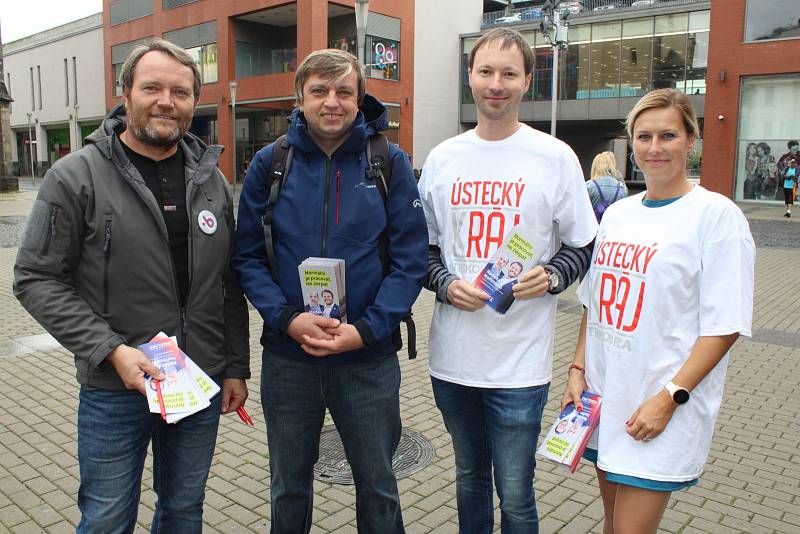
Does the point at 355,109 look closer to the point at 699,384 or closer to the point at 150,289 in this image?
the point at 150,289

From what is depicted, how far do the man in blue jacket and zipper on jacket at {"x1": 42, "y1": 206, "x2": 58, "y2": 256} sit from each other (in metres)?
0.68

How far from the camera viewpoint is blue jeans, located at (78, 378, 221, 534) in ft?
7.85

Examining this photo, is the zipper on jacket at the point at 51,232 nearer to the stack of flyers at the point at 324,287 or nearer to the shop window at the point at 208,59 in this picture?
the stack of flyers at the point at 324,287

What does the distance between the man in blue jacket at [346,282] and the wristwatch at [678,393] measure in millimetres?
982

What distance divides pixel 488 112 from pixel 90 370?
1.78m

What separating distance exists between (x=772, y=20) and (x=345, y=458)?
28340 millimetres

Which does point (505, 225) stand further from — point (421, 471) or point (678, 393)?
point (421, 471)

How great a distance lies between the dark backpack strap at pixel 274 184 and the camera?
8.70 feet

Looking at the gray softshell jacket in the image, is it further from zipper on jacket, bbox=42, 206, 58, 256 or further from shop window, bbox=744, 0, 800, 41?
shop window, bbox=744, 0, 800, 41

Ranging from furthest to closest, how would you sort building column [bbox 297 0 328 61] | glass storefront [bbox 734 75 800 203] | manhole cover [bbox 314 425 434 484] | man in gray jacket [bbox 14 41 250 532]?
building column [bbox 297 0 328 61] → glass storefront [bbox 734 75 800 203] → manhole cover [bbox 314 425 434 484] → man in gray jacket [bbox 14 41 250 532]

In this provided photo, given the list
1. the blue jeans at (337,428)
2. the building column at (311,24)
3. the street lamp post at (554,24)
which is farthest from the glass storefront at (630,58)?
the blue jeans at (337,428)

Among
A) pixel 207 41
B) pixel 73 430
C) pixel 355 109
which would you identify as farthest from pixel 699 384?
pixel 207 41

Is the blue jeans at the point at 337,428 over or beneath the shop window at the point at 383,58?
beneath

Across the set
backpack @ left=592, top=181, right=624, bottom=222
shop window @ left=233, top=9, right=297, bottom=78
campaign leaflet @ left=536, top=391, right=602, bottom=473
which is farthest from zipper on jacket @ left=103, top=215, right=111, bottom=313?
shop window @ left=233, top=9, right=297, bottom=78
